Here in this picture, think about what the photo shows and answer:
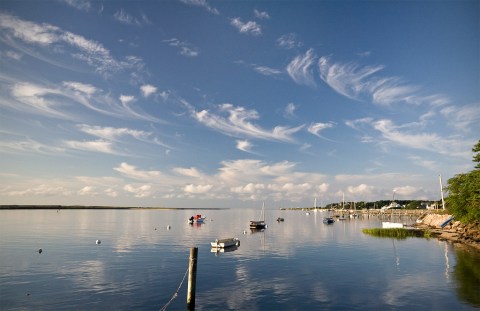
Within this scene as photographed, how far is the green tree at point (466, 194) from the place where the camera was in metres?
67.3

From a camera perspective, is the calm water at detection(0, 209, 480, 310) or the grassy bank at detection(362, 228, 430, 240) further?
the grassy bank at detection(362, 228, 430, 240)

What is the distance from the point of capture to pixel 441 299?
30.9m

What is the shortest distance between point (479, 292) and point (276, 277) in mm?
20688

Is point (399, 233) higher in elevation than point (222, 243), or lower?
higher

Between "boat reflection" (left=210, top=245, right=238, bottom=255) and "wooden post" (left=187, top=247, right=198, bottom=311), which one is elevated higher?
"wooden post" (left=187, top=247, right=198, bottom=311)

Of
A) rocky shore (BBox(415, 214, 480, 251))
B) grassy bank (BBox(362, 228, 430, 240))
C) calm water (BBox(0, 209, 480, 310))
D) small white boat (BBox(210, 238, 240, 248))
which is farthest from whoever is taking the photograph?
grassy bank (BBox(362, 228, 430, 240))

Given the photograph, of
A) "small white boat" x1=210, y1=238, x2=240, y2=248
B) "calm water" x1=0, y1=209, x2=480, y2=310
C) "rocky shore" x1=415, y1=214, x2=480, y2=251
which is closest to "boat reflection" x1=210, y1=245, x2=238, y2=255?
"small white boat" x1=210, y1=238, x2=240, y2=248

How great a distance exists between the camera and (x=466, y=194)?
72.2 meters

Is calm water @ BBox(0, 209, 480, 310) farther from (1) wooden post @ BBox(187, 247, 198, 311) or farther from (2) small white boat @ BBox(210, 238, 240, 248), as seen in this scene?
(2) small white boat @ BBox(210, 238, 240, 248)

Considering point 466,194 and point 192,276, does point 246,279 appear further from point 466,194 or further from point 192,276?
point 466,194

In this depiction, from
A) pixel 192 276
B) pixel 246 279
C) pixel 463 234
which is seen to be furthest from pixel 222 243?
pixel 463 234

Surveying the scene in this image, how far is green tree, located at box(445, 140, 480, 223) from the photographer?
2650 inches

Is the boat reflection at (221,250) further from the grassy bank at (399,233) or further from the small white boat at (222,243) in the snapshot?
the grassy bank at (399,233)

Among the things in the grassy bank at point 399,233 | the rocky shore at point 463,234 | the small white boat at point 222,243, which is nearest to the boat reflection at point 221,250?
the small white boat at point 222,243
